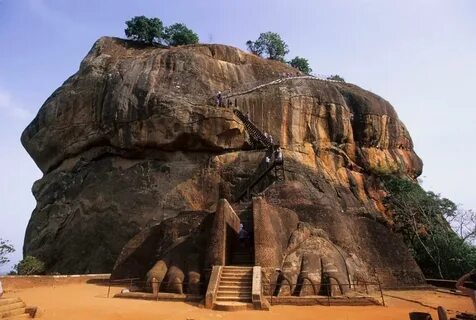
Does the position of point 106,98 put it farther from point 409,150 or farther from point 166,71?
point 409,150

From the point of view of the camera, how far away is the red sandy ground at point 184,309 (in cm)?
1063

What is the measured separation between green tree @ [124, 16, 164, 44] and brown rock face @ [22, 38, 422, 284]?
217 inches

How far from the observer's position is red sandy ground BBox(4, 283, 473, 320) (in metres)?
10.6

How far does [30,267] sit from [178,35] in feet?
83.1

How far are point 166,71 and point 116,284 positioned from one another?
16.7 m

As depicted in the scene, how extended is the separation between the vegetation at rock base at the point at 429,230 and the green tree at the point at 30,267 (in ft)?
67.7

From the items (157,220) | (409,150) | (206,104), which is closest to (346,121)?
(409,150)

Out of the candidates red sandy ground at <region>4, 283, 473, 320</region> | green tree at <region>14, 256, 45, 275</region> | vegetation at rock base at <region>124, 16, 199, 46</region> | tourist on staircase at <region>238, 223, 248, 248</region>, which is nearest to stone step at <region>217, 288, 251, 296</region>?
red sandy ground at <region>4, 283, 473, 320</region>

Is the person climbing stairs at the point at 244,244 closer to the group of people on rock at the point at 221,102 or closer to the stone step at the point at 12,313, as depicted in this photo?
the stone step at the point at 12,313

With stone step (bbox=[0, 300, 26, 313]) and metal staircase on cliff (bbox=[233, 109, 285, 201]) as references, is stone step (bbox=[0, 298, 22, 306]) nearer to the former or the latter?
stone step (bbox=[0, 300, 26, 313])

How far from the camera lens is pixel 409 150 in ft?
116

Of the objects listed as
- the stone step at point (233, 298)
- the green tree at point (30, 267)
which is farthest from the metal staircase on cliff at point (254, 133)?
the stone step at point (233, 298)

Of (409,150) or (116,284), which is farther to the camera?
(409,150)

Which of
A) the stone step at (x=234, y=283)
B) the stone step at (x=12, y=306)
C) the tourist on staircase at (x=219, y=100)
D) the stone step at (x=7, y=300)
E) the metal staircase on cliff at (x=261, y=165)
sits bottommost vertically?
the stone step at (x=12, y=306)
